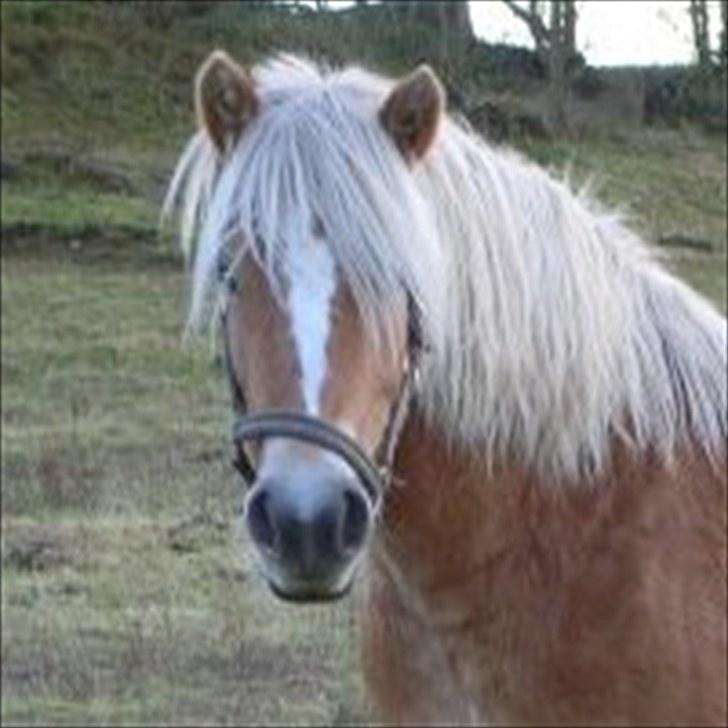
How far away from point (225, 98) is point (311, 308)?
435 millimetres

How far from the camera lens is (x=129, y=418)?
11555mm

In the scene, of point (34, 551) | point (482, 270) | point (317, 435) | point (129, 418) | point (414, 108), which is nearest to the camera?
point (317, 435)

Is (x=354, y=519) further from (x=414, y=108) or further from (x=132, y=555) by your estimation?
(x=132, y=555)

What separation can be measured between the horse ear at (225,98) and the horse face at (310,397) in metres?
0.27

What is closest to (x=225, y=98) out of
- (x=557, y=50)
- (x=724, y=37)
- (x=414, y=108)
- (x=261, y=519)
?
(x=414, y=108)

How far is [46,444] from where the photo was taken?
1104cm

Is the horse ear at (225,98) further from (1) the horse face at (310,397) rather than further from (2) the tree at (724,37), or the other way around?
(2) the tree at (724,37)

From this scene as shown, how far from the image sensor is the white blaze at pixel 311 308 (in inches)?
133

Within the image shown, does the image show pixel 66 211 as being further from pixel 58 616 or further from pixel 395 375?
pixel 395 375

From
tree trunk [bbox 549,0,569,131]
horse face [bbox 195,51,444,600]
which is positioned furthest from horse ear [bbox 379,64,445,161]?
tree trunk [bbox 549,0,569,131]

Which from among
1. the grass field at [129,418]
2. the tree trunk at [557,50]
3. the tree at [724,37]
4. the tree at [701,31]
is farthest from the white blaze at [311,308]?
the tree trunk at [557,50]

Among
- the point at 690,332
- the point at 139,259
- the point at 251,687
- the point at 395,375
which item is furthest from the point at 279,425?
the point at 139,259

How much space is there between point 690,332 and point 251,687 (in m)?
3.67

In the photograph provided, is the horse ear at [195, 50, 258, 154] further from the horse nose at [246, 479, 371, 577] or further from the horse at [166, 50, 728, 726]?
the horse nose at [246, 479, 371, 577]
